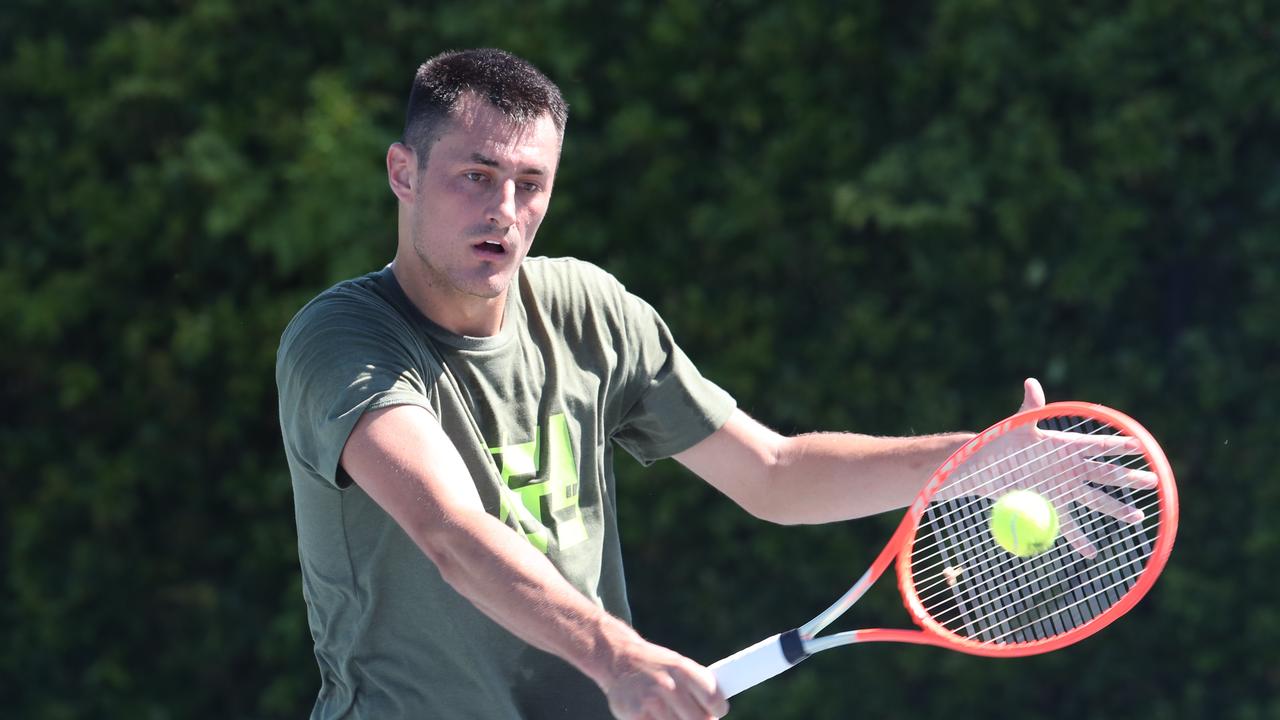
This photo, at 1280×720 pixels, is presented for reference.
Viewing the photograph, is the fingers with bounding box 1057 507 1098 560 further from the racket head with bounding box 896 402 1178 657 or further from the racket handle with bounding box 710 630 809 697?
the racket handle with bounding box 710 630 809 697

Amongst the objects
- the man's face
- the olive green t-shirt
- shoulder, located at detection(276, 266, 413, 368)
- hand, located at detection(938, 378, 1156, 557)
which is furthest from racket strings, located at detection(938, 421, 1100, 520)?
shoulder, located at detection(276, 266, 413, 368)

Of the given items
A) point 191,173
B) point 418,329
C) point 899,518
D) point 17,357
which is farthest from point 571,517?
point 17,357

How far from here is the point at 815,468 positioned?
320 centimetres

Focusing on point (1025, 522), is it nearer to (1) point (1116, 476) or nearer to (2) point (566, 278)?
(1) point (1116, 476)

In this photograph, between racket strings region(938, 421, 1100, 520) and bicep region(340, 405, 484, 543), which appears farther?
racket strings region(938, 421, 1100, 520)

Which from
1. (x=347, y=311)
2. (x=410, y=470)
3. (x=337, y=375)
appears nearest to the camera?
(x=410, y=470)

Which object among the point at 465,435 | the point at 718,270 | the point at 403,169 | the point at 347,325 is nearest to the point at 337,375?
the point at 347,325

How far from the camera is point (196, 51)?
19.0 ft

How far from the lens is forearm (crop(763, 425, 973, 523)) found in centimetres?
310

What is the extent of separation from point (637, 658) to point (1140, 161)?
3.35m

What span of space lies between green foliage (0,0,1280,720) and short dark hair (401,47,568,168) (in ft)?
8.25

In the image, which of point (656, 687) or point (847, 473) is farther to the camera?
point (847, 473)

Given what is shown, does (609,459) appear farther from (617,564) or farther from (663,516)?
(663,516)

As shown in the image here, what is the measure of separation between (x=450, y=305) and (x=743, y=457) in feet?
2.46
